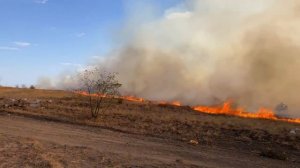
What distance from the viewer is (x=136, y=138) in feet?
67.1

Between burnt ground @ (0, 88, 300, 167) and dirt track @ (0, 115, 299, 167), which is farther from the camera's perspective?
burnt ground @ (0, 88, 300, 167)

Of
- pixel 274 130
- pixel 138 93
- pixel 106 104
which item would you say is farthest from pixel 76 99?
pixel 274 130

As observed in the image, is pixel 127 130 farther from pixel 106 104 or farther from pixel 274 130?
pixel 106 104

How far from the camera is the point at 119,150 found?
16484 mm

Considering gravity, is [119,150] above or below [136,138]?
below

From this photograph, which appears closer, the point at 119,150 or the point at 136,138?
the point at 119,150

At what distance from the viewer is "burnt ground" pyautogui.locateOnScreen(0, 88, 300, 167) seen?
1456 cm

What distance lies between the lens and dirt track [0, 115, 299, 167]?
46.5 feet

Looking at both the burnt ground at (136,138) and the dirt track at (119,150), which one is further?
the burnt ground at (136,138)

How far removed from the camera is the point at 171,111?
3297cm

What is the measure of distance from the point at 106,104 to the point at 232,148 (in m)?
16.9

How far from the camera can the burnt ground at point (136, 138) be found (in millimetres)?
14562

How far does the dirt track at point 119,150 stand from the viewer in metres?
14.2

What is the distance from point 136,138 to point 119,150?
398 centimetres
